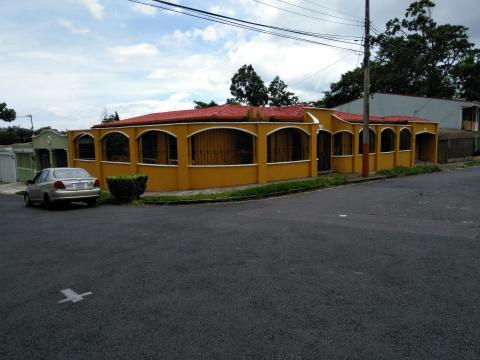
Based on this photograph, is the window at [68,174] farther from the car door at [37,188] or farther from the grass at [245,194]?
the grass at [245,194]

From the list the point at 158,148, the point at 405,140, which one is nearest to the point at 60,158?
the point at 158,148

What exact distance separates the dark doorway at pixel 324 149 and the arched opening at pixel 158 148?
8145 millimetres

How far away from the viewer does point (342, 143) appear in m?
21.7

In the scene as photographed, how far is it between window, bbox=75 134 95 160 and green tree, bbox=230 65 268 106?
74.9ft

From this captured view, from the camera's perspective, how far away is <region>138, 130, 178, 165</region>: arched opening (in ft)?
61.9

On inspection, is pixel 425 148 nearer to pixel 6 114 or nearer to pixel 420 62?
pixel 420 62

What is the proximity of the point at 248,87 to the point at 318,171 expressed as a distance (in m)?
25.0

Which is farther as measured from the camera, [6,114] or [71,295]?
[6,114]

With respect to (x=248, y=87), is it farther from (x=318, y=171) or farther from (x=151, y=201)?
(x=151, y=201)

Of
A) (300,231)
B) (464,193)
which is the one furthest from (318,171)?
(300,231)

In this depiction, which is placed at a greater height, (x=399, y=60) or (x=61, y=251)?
(x=399, y=60)

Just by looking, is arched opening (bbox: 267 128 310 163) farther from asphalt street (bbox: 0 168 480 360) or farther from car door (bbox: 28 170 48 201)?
car door (bbox: 28 170 48 201)

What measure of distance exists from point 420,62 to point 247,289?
44176mm

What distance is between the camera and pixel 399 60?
41094 millimetres
